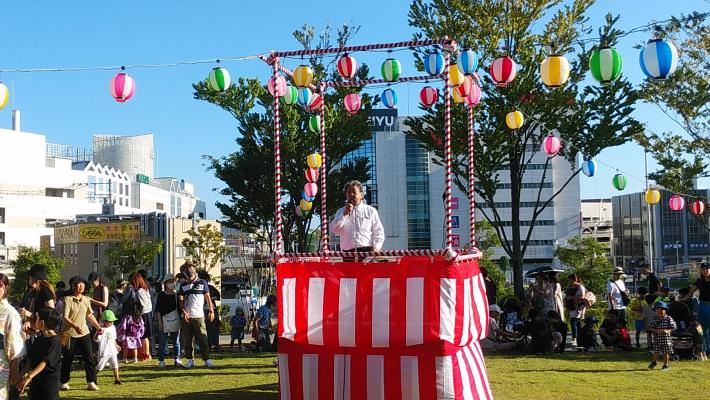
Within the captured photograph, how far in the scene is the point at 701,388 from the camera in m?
9.38

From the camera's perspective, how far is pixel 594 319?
1422cm

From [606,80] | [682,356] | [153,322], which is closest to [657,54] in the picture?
[606,80]

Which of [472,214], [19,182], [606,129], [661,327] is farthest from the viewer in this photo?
[19,182]

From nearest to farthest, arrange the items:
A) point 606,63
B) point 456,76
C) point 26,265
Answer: point 606,63 → point 456,76 → point 26,265

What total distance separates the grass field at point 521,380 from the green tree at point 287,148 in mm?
9966

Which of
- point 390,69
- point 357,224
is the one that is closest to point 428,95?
point 390,69

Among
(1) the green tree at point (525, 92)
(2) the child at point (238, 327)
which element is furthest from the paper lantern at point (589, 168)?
(2) the child at point (238, 327)

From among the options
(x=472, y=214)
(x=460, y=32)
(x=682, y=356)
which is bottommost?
(x=682, y=356)

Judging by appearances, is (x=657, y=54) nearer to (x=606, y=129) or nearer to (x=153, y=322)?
(x=606, y=129)

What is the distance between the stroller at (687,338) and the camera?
12.2 meters

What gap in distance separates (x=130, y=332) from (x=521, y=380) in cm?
693

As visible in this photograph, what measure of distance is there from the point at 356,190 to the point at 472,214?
194 centimetres

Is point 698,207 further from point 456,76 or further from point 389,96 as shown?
point 456,76

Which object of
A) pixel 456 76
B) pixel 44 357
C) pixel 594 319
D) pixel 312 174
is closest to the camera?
pixel 44 357
